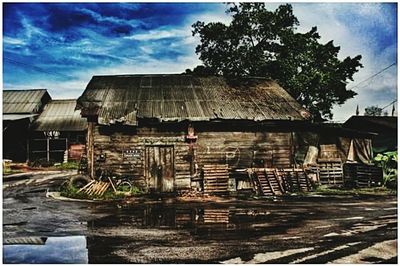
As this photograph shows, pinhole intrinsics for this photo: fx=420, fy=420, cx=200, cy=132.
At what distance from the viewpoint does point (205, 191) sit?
54.5 ft

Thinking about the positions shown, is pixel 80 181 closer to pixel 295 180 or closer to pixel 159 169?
pixel 159 169

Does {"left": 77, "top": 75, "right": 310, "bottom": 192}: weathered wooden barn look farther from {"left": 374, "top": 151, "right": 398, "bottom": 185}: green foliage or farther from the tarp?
{"left": 374, "top": 151, "right": 398, "bottom": 185}: green foliage

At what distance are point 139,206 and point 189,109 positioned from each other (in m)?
5.72

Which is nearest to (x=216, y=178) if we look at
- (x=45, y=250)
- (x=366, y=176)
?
(x=366, y=176)

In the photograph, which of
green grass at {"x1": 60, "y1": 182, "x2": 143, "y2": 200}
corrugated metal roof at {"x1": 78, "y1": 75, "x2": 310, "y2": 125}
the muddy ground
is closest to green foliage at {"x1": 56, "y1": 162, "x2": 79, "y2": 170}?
corrugated metal roof at {"x1": 78, "y1": 75, "x2": 310, "y2": 125}

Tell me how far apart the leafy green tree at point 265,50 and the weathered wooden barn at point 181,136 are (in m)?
6.19

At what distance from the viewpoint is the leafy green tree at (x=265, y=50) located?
2416 centimetres

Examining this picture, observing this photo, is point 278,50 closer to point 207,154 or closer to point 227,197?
point 207,154

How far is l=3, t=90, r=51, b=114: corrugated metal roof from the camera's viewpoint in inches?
1327

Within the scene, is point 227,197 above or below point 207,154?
below

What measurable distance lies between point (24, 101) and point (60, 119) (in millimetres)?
5198

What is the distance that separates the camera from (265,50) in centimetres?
2491

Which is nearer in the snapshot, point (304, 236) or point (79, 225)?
point (304, 236)

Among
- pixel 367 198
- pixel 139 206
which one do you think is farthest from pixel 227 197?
pixel 367 198
